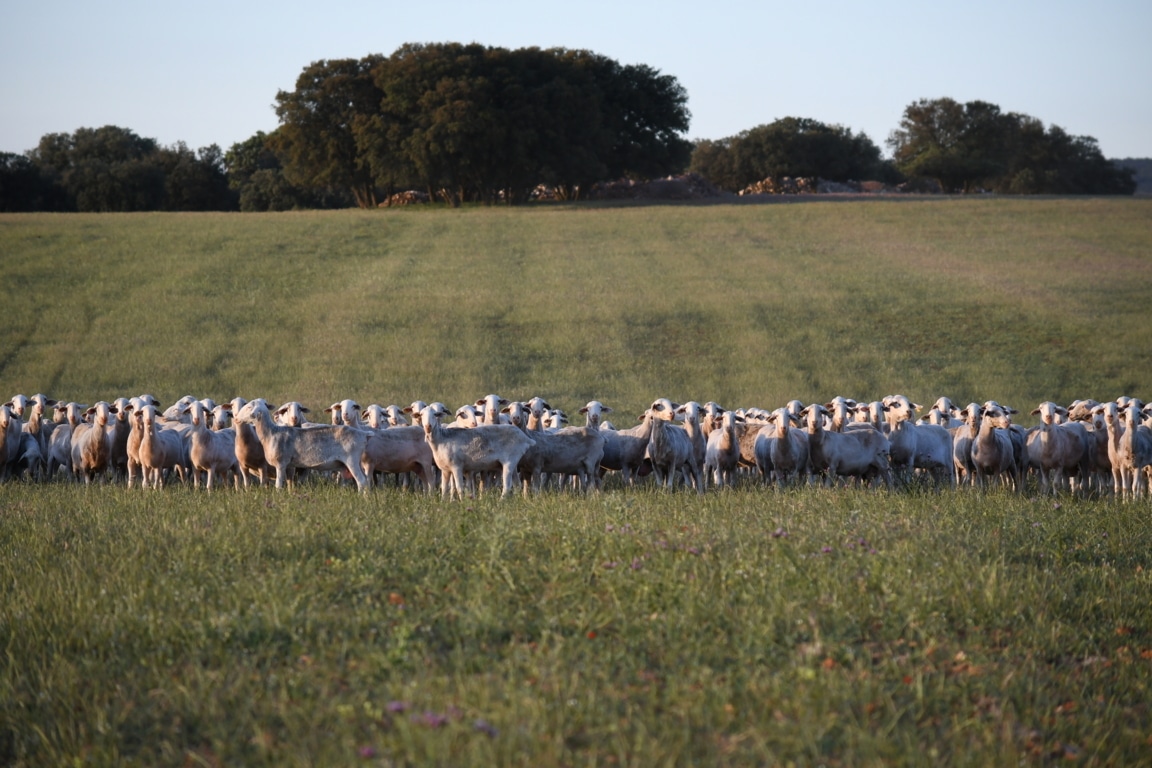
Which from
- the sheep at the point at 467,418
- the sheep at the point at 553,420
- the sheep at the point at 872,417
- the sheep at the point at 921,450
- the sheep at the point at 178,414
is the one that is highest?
the sheep at the point at 467,418

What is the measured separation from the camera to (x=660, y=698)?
7535 millimetres

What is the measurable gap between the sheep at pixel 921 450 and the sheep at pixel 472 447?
6.92m

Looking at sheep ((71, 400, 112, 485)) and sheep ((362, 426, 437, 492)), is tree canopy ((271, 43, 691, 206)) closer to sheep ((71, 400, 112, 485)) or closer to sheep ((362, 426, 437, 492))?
sheep ((71, 400, 112, 485))

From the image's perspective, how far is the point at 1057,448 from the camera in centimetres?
1920

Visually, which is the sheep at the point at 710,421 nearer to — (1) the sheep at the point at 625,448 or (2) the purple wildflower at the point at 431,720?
(1) the sheep at the point at 625,448

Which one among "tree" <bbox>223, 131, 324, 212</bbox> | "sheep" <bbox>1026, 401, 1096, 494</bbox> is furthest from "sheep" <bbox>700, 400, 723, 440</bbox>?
"tree" <bbox>223, 131, 324, 212</bbox>

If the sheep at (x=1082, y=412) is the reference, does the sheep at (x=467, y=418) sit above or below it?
above

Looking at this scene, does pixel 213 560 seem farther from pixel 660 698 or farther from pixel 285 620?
pixel 660 698

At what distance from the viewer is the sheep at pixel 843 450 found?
750 inches

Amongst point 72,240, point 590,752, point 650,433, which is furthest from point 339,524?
point 72,240

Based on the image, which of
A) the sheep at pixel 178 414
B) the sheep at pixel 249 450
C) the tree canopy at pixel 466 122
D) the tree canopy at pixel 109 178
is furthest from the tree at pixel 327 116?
the sheep at pixel 249 450

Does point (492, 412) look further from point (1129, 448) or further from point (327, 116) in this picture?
point (327, 116)

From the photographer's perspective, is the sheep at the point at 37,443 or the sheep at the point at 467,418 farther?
the sheep at the point at 37,443

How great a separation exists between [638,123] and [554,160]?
1099 centimetres
